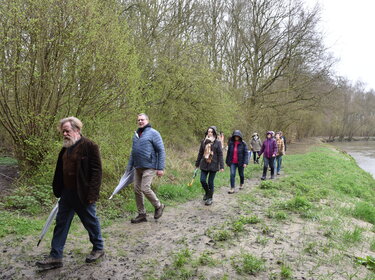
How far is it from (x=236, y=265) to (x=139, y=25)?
1273 centimetres

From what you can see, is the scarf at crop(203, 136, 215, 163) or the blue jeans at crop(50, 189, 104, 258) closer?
the blue jeans at crop(50, 189, 104, 258)

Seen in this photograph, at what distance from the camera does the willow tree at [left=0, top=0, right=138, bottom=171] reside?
20.2ft

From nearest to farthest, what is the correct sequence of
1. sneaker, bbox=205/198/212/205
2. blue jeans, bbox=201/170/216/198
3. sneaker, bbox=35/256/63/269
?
1. sneaker, bbox=35/256/63/269
2. blue jeans, bbox=201/170/216/198
3. sneaker, bbox=205/198/212/205

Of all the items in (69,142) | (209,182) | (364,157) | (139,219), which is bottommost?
(364,157)

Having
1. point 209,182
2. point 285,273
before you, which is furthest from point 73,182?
point 209,182

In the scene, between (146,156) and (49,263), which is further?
(146,156)

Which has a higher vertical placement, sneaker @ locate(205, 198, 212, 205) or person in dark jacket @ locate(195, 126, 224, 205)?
person in dark jacket @ locate(195, 126, 224, 205)

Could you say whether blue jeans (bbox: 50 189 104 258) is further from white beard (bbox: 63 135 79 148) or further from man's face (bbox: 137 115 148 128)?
man's face (bbox: 137 115 148 128)

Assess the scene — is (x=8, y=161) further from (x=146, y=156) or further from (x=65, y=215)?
(x=65, y=215)

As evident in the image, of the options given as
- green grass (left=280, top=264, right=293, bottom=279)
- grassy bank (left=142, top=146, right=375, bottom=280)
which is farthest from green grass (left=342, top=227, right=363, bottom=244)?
green grass (left=280, top=264, right=293, bottom=279)

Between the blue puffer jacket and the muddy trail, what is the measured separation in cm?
115

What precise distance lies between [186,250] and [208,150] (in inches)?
113

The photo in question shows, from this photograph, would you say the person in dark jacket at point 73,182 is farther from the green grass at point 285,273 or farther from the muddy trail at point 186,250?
the green grass at point 285,273

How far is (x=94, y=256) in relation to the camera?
11.8 ft
